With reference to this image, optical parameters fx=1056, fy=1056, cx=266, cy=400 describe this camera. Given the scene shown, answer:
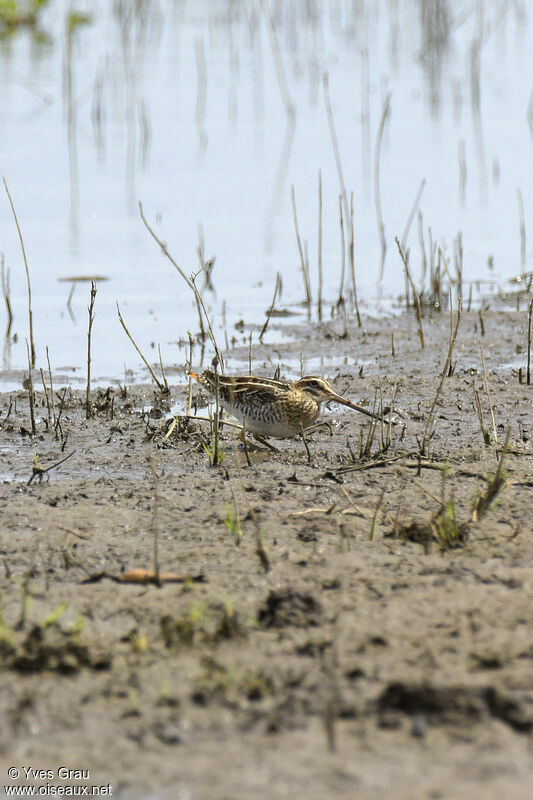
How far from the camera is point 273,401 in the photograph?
21.1 ft

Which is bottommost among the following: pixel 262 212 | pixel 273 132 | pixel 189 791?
pixel 189 791

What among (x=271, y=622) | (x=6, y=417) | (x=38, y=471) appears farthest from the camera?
(x=6, y=417)

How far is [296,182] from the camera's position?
13344mm

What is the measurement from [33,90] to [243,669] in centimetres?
1679

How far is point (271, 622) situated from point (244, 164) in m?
11.3

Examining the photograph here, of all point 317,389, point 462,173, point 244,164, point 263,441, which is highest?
point 244,164

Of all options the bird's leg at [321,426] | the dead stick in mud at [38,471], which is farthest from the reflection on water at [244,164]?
the dead stick in mud at [38,471]

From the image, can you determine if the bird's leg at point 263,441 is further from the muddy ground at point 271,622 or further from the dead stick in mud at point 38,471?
the dead stick in mud at point 38,471

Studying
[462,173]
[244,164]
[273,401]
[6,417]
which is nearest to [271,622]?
[273,401]

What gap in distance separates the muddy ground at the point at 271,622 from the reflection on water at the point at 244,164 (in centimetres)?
293

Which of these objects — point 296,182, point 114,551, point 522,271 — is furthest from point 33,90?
point 114,551

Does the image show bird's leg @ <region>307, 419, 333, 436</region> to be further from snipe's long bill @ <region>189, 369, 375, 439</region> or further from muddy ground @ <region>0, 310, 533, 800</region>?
muddy ground @ <region>0, 310, 533, 800</region>

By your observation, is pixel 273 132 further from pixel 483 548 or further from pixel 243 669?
pixel 243 669

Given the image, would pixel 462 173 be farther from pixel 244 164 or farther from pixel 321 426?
pixel 321 426
